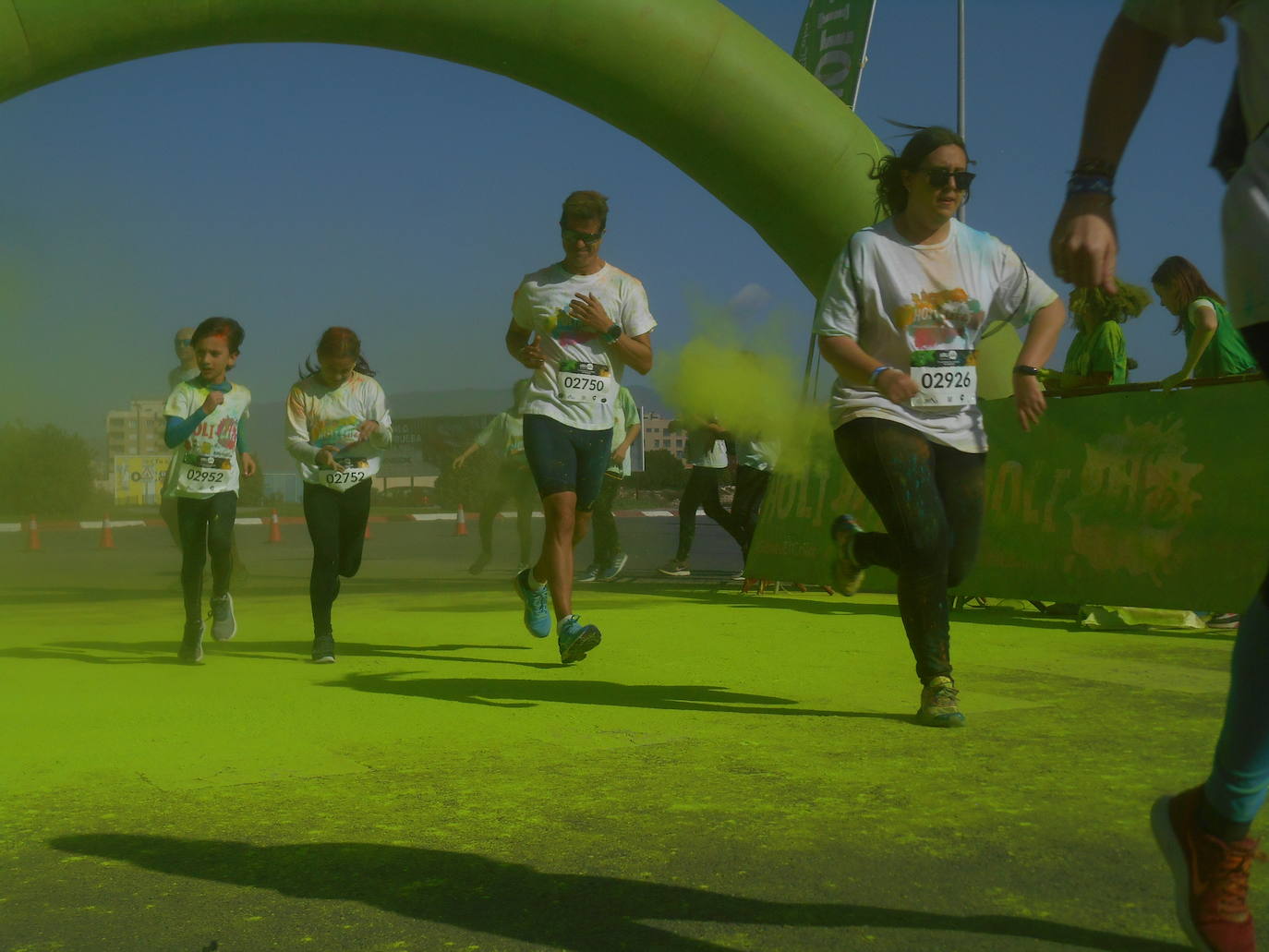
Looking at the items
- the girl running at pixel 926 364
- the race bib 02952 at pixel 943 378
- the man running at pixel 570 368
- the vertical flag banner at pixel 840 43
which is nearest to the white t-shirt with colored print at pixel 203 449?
the man running at pixel 570 368

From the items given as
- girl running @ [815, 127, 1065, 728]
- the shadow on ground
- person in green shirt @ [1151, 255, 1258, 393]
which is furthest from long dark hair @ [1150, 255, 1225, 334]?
the shadow on ground

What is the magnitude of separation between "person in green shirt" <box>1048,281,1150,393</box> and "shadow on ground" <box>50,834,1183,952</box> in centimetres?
604

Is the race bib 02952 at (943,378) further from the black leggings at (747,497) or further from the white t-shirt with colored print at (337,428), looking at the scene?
the black leggings at (747,497)

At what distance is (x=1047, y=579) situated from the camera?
25.3 ft

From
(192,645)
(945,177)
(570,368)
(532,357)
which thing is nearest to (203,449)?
(192,645)

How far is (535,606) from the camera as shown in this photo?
603cm

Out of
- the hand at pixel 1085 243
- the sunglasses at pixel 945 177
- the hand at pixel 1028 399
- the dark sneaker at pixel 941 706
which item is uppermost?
the sunglasses at pixel 945 177

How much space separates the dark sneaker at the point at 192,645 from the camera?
20.7 ft

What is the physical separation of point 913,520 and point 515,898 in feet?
7.59

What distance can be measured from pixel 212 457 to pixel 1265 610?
5.56 meters

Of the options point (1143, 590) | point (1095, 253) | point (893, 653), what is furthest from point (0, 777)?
point (1143, 590)

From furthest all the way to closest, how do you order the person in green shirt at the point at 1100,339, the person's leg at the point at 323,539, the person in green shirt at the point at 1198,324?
the person in green shirt at the point at 1100,339, the person in green shirt at the point at 1198,324, the person's leg at the point at 323,539

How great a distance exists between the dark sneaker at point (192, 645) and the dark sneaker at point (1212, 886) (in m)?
5.05

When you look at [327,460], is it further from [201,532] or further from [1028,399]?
[1028,399]
